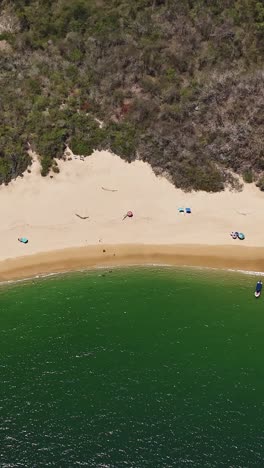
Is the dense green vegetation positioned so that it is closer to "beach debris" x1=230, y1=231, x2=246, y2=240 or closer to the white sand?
the white sand

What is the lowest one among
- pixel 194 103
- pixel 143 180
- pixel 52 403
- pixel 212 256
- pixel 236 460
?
pixel 236 460

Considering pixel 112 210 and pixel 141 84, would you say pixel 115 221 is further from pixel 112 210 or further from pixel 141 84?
pixel 141 84

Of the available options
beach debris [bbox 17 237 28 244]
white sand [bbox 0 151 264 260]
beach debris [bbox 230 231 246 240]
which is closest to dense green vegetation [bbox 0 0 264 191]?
white sand [bbox 0 151 264 260]

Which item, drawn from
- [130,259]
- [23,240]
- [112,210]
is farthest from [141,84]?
[23,240]

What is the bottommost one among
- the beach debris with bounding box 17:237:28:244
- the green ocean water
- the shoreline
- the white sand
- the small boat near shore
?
the green ocean water

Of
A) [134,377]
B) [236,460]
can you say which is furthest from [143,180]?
[236,460]

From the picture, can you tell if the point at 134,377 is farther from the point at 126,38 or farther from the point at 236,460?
the point at 126,38

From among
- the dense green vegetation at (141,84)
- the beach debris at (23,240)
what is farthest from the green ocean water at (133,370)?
the dense green vegetation at (141,84)

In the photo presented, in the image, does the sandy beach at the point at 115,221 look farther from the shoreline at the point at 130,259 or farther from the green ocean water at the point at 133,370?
the green ocean water at the point at 133,370
